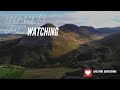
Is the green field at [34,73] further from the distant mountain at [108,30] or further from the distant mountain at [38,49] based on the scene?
the distant mountain at [108,30]

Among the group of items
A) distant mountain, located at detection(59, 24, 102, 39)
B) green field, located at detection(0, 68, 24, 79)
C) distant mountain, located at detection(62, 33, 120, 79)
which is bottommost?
green field, located at detection(0, 68, 24, 79)

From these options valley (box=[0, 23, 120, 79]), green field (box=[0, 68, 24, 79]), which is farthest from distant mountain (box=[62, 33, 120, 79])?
green field (box=[0, 68, 24, 79])

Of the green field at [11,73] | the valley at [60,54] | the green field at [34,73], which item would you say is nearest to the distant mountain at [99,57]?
the valley at [60,54]

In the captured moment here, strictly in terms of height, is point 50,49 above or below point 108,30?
below

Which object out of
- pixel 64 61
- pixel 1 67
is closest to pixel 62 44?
pixel 64 61

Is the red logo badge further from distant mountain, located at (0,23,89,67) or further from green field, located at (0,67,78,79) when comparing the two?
→ distant mountain, located at (0,23,89,67)

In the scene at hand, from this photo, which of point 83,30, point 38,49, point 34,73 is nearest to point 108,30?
point 83,30

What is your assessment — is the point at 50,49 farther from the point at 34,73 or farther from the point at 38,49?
the point at 34,73

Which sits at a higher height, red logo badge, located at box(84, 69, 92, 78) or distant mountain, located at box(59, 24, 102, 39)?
distant mountain, located at box(59, 24, 102, 39)
